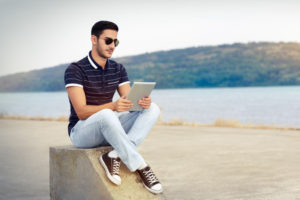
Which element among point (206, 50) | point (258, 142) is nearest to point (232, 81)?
point (206, 50)

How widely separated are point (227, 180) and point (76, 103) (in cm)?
241

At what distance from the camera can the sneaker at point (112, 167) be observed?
4.27 metres

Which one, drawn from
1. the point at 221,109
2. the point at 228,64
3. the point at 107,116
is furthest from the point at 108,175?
the point at 228,64

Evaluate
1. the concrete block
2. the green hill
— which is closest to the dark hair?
the concrete block

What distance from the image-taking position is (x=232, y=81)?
3738 inches

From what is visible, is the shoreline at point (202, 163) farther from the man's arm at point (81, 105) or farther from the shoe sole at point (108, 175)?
the man's arm at point (81, 105)

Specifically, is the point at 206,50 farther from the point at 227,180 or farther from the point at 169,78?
the point at 227,180

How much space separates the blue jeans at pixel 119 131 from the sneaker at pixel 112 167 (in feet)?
0.43

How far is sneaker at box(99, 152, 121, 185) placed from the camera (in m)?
4.27

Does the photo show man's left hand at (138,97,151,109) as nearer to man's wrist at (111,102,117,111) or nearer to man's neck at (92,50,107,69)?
man's wrist at (111,102,117,111)

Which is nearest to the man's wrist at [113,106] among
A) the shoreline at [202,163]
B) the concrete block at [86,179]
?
the concrete block at [86,179]

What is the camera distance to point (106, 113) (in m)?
4.17

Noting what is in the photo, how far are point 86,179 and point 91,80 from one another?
2.80 ft

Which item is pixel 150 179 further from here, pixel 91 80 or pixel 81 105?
pixel 91 80
